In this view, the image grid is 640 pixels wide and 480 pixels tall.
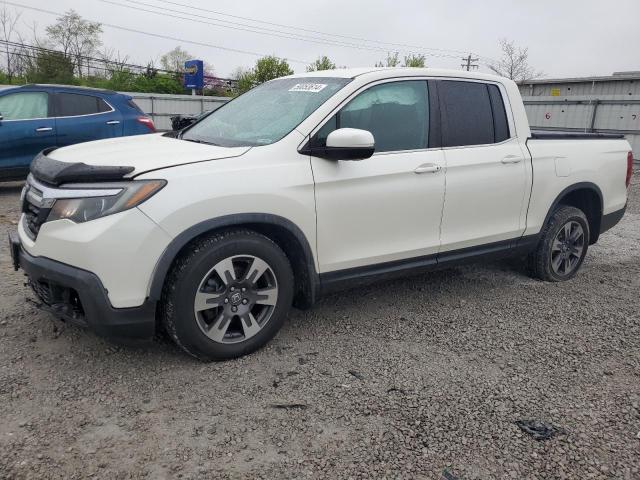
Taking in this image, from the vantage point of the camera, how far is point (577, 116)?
1582cm

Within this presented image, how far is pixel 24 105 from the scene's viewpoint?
313 inches

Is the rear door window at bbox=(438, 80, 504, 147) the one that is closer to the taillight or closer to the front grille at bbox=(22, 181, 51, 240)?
the front grille at bbox=(22, 181, 51, 240)

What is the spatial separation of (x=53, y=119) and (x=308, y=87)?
18.7ft

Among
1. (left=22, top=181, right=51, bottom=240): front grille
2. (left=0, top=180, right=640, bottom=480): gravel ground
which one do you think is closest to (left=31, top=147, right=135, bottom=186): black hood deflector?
→ (left=22, top=181, right=51, bottom=240): front grille

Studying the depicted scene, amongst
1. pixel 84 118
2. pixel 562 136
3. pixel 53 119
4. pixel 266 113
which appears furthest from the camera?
pixel 84 118

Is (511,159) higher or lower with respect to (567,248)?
higher

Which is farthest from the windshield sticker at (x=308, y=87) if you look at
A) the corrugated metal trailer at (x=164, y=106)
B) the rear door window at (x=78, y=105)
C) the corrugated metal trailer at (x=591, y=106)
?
the corrugated metal trailer at (x=164, y=106)

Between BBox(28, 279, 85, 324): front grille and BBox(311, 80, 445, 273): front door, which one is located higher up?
BBox(311, 80, 445, 273): front door

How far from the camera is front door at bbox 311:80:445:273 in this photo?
3451mm

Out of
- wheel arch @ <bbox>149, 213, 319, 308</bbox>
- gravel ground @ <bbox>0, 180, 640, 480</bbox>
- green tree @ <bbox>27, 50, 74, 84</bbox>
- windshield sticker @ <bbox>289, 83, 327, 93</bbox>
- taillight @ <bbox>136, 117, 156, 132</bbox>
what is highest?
green tree @ <bbox>27, 50, 74, 84</bbox>

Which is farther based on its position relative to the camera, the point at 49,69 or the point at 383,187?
the point at 49,69

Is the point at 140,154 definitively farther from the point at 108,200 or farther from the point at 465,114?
the point at 465,114

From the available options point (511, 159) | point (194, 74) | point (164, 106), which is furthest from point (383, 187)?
point (194, 74)

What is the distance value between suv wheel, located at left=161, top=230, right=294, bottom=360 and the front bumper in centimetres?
17
